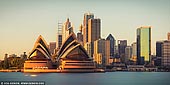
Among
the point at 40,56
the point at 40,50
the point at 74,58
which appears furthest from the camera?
the point at 40,56

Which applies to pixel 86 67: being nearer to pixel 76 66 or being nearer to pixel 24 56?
pixel 76 66

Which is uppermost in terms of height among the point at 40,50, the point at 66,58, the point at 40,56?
the point at 40,50

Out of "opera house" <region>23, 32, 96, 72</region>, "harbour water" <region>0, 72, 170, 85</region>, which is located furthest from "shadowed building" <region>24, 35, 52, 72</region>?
"harbour water" <region>0, 72, 170, 85</region>

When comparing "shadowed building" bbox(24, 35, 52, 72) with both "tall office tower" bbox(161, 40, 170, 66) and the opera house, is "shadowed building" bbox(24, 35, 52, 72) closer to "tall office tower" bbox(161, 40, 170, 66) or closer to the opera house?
the opera house

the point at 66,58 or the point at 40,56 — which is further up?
the point at 40,56

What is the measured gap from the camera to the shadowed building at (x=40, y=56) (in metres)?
45.0

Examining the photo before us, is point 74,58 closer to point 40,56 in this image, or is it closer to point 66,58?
point 66,58

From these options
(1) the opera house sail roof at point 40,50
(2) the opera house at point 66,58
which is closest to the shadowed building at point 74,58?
(2) the opera house at point 66,58

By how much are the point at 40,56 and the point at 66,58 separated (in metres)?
2.53

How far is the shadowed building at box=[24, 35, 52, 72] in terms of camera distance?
45031mm

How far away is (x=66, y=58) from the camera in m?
45.1

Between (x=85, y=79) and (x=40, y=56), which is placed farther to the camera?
(x=40, y=56)

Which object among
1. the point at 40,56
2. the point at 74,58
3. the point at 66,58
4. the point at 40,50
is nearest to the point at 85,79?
the point at 74,58

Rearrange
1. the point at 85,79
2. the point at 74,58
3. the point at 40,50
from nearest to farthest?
1. the point at 85,79
2. the point at 74,58
3. the point at 40,50
